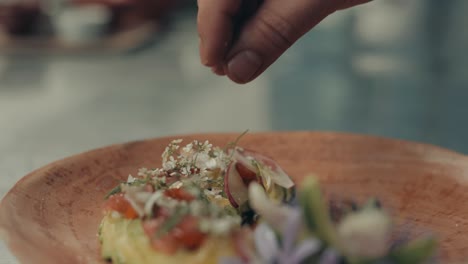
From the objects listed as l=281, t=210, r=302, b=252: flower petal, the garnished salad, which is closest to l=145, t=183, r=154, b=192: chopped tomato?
the garnished salad

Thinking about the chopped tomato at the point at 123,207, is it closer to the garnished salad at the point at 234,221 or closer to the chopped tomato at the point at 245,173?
the garnished salad at the point at 234,221

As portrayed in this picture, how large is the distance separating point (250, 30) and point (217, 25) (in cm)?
4

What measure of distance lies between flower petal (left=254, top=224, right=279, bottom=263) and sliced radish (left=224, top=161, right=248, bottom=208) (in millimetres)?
243

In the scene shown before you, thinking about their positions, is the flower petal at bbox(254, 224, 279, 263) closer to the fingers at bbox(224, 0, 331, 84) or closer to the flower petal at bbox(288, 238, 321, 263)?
the flower petal at bbox(288, 238, 321, 263)

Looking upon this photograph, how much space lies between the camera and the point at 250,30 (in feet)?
2.47

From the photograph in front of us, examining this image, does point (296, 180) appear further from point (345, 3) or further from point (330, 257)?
point (330, 257)

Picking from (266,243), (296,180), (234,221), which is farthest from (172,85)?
(266,243)

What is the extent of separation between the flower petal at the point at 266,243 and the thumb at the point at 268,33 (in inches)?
10.6

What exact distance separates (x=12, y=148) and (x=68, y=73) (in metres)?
0.94

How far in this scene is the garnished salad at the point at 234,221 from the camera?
0.48 meters

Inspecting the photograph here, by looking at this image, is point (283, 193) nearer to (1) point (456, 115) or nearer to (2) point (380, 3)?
(1) point (456, 115)

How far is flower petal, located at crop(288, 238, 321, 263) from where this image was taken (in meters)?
0.48

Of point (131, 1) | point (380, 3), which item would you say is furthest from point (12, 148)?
point (380, 3)

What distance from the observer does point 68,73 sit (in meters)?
2.22
